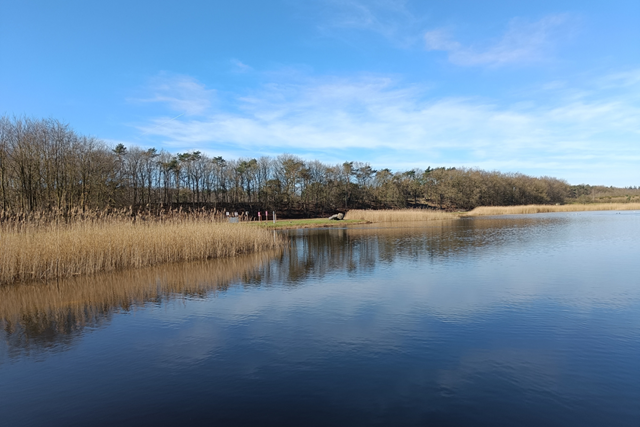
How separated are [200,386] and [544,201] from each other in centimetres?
8415

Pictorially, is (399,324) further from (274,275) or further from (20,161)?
(20,161)

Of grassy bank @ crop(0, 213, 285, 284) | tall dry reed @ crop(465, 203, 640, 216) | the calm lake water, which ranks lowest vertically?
the calm lake water

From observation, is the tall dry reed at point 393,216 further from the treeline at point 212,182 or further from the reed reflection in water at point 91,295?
the reed reflection in water at point 91,295

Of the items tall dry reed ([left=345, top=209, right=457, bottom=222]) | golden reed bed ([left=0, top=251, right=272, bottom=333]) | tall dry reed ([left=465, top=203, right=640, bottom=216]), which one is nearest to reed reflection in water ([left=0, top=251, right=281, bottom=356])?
golden reed bed ([left=0, top=251, right=272, bottom=333])

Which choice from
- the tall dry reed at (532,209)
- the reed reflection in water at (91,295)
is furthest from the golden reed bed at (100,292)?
the tall dry reed at (532,209)

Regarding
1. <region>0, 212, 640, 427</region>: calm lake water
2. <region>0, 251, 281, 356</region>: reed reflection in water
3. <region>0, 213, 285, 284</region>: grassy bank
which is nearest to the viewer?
<region>0, 212, 640, 427</region>: calm lake water

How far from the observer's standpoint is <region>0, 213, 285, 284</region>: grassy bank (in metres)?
9.97

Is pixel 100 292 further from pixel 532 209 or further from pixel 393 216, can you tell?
pixel 532 209

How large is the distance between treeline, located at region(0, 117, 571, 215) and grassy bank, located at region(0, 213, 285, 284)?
10.4 m

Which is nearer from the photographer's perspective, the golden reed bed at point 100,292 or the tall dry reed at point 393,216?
the golden reed bed at point 100,292

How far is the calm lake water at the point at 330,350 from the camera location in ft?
12.7

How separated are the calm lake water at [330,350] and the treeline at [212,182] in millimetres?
15804

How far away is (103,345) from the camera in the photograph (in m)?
5.82

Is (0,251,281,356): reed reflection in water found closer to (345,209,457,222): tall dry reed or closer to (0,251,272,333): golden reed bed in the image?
→ (0,251,272,333): golden reed bed
